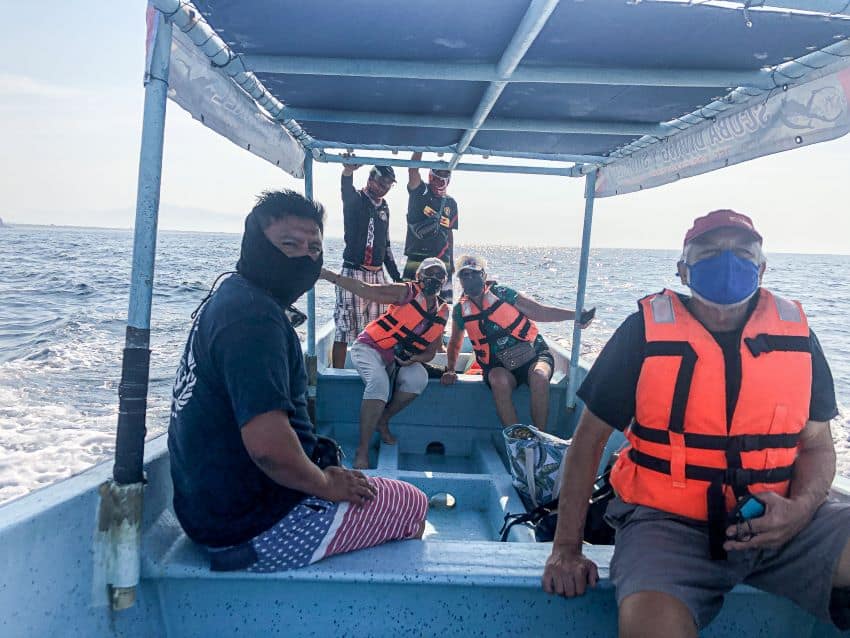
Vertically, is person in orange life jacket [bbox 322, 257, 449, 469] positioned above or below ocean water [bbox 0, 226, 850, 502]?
above

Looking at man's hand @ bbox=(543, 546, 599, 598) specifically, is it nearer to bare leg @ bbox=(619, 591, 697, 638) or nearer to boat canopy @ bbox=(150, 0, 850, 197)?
bare leg @ bbox=(619, 591, 697, 638)

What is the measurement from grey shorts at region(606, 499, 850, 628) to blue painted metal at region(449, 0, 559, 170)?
1584 mm

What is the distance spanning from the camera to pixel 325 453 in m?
2.07

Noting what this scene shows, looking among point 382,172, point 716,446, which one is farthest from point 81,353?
point 716,446

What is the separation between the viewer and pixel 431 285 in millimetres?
4371

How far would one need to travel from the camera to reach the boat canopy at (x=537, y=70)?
6.57 ft

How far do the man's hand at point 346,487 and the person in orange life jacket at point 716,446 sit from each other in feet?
2.05

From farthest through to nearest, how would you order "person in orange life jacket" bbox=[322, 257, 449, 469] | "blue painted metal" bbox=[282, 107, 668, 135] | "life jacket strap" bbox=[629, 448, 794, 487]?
"person in orange life jacket" bbox=[322, 257, 449, 469]
"blue painted metal" bbox=[282, 107, 668, 135]
"life jacket strap" bbox=[629, 448, 794, 487]

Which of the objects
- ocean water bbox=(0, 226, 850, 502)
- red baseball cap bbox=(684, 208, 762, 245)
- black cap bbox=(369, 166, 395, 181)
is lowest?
ocean water bbox=(0, 226, 850, 502)

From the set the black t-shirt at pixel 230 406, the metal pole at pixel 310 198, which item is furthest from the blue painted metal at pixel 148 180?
the metal pole at pixel 310 198

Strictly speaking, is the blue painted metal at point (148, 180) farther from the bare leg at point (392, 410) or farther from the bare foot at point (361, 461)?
the bare leg at point (392, 410)

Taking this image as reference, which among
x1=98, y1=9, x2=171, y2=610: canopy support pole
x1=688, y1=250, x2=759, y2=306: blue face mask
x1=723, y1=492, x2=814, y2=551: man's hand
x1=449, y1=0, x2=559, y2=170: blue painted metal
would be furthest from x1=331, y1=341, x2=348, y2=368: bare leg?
x1=723, y1=492, x2=814, y2=551: man's hand

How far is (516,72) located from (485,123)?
2.93 feet

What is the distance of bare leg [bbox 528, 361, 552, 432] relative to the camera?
4.11m
